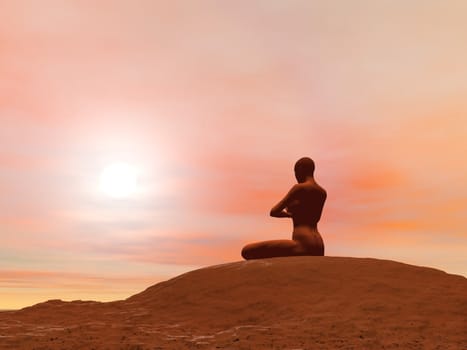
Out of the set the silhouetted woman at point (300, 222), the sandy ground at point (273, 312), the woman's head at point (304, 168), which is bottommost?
the sandy ground at point (273, 312)

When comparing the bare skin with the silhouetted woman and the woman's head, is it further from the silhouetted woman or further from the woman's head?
the woman's head

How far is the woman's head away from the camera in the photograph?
16906mm

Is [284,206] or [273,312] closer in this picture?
[273,312]

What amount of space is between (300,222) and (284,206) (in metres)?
0.64

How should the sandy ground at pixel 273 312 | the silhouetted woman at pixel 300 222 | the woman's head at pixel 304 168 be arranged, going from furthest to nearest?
the woman's head at pixel 304 168
the silhouetted woman at pixel 300 222
the sandy ground at pixel 273 312

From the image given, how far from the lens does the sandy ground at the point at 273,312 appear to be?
1033cm

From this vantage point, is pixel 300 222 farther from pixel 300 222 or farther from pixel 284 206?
pixel 284 206

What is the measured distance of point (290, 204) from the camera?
53.6ft

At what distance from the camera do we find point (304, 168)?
1691 cm

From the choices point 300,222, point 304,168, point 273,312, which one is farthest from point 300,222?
point 273,312

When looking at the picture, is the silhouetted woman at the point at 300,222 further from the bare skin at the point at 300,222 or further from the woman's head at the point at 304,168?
the woman's head at the point at 304,168

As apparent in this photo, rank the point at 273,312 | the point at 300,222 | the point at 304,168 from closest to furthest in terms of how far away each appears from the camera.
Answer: the point at 273,312 → the point at 300,222 → the point at 304,168

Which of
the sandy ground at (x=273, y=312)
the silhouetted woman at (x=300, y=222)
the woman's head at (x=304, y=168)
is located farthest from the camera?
the woman's head at (x=304, y=168)

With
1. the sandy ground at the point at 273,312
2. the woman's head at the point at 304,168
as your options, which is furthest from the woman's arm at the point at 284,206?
the sandy ground at the point at 273,312
